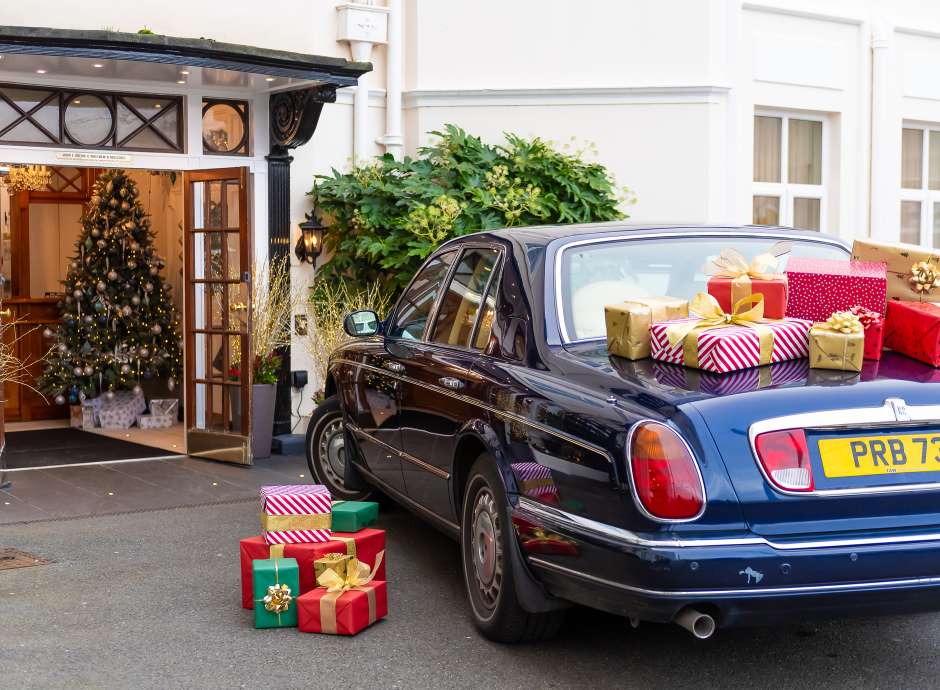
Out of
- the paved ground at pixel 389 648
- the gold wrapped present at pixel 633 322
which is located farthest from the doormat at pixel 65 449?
the gold wrapped present at pixel 633 322

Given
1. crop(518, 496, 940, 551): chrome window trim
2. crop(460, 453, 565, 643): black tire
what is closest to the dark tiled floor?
crop(460, 453, 565, 643): black tire

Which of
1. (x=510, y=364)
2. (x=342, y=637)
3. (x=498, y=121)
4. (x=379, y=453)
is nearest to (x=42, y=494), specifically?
(x=379, y=453)

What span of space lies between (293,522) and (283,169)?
527 centimetres

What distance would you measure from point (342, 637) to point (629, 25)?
25.1ft

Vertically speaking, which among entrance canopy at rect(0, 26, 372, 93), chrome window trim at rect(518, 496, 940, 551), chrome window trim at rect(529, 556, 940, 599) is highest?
entrance canopy at rect(0, 26, 372, 93)

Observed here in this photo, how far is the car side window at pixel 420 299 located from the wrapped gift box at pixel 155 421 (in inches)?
239

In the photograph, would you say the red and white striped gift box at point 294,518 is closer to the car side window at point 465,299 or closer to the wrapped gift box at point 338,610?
the wrapped gift box at point 338,610

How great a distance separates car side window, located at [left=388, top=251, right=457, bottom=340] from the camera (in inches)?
235

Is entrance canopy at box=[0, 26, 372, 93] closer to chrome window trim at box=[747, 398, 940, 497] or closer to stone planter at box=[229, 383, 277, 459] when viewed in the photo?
stone planter at box=[229, 383, 277, 459]

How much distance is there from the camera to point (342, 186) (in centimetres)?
1021

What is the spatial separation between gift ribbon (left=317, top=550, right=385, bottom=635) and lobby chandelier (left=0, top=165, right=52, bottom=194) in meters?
8.35

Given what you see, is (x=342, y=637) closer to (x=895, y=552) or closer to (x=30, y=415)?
(x=895, y=552)

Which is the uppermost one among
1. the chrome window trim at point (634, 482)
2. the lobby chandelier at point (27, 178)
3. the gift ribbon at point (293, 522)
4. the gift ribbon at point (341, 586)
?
the lobby chandelier at point (27, 178)

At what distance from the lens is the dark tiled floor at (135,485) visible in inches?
303
